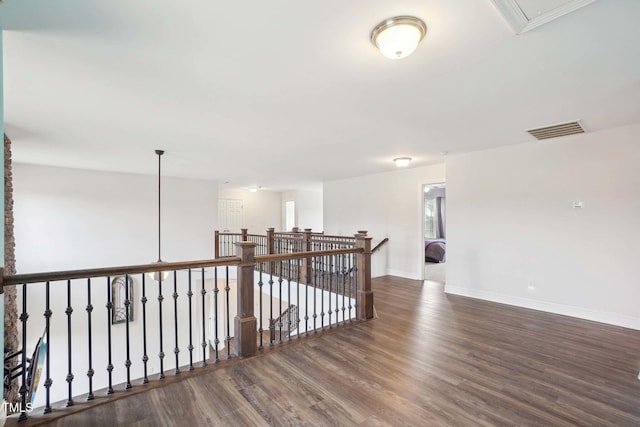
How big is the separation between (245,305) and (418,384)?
161 cm

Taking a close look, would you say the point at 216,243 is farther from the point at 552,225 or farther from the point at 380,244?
the point at 552,225

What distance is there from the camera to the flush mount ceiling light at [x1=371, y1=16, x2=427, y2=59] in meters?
1.63

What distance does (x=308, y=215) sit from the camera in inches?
421

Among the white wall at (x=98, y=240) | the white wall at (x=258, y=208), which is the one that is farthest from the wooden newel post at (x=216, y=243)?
the white wall at (x=258, y=208)

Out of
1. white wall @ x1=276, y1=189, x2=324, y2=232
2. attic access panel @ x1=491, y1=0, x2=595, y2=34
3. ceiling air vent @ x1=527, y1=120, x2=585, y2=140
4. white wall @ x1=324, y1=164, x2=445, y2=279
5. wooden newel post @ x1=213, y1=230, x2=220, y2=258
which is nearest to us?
attic access panel @ x1=491, y1=0, x2=595, y2=34

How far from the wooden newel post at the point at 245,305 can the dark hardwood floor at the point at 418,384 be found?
5.5 inches

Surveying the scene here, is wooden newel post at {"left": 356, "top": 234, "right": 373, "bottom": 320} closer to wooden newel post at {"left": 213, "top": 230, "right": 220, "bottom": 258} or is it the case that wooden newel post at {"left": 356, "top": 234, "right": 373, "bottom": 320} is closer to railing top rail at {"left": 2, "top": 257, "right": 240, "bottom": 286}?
railing top rail at {"left": 2, "top": 257, "right": 240, "bottom": 286}

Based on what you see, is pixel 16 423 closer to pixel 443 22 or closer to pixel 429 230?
pixel 443 22

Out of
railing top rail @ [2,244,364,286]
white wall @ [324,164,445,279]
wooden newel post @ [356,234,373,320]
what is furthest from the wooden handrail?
railing top rail @ [2,244,364,286]

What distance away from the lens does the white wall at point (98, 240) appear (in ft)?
18.9

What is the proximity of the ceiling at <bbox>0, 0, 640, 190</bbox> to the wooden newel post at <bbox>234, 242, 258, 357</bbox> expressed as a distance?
143 centimetres

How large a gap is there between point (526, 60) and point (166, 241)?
746cm

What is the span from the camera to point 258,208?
447 inches

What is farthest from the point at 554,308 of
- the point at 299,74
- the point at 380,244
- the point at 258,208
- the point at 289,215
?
the point at 258,208
